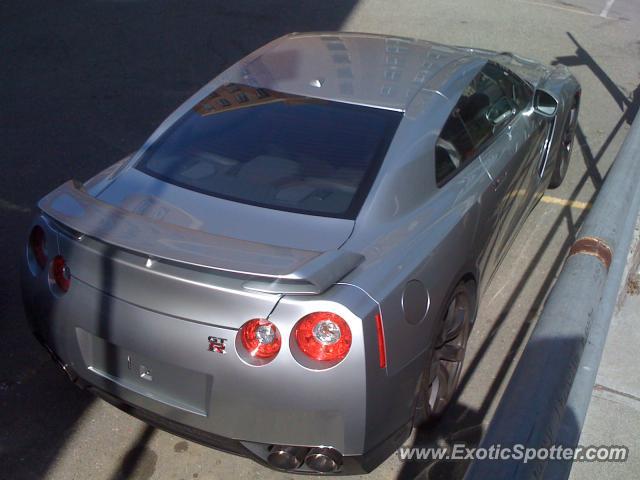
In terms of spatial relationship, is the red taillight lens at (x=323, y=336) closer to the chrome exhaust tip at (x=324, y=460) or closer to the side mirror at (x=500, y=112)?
the chrome exhaust tip at (x=324, y=460)

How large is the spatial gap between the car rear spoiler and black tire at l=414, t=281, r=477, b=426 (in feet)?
2.42

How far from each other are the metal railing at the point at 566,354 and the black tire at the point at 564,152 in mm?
2317

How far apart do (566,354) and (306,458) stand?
1113 millimetres

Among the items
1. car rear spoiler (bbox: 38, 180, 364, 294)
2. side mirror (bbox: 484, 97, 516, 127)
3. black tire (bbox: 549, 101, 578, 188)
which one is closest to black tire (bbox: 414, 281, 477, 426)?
car rear spoiler (bbox: 38, 180, 364, 294)

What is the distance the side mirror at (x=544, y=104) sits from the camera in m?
5.16

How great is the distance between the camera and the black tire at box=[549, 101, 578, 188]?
625cm

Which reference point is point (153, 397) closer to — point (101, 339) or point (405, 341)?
point (101, 339)

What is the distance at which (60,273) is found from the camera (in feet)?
11.3

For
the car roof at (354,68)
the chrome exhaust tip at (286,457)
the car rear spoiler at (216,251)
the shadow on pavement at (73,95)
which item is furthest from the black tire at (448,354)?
the shadow on pavement at (73,95)

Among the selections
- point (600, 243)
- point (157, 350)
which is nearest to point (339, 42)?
point (600, 243)

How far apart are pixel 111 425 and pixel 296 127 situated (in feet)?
5.58

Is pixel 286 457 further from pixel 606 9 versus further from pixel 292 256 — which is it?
pixel 606 9

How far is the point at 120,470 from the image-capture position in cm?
373

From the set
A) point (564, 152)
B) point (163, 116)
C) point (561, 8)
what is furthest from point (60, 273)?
point (561, 8)
